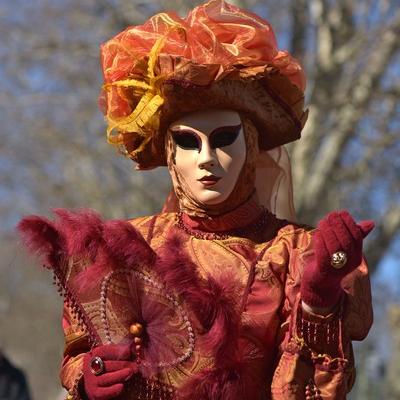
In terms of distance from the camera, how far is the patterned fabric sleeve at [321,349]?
320 cm

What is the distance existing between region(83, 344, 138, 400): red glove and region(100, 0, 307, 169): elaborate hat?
0.61m

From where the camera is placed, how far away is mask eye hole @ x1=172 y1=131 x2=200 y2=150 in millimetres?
3531

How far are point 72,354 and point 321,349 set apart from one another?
68cm

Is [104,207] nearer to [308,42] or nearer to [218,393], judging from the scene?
[308,42]

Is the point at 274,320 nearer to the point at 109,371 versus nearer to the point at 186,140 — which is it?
the point at 109,371

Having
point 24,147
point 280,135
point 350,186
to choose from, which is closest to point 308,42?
point 350,186

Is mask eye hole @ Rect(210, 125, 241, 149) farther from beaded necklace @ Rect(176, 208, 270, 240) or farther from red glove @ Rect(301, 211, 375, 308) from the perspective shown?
red glove @ Rect(301, 211, 375, 308)

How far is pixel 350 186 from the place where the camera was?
12.9 meters

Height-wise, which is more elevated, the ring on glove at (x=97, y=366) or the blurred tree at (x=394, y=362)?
the ring on glove at (x=97, y=366)

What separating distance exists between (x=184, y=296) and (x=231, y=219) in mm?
301

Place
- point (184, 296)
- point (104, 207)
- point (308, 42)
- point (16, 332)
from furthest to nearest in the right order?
point (16, 332)
point (104, 207)
point (308, 42)
point (184, 296)

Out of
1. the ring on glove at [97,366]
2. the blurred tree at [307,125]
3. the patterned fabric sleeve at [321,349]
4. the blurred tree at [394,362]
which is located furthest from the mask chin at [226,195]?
the blurred tree at [394,362]

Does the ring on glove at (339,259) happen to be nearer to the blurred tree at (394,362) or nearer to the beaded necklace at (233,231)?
the beaded necklace at (233,231)

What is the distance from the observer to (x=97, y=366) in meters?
3.34
